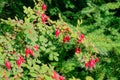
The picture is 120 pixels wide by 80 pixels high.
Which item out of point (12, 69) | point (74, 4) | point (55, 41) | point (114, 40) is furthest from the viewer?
point (74, 4)

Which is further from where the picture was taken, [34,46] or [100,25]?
[100,25]

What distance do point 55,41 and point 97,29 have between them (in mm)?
547

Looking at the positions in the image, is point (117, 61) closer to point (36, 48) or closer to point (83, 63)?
point (83, 63)

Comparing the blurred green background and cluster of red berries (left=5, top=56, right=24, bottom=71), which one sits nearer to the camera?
cluster of red berries (left=5, top=56, right=24, bottom=71)

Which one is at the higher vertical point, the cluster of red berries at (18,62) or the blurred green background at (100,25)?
the blurred green background at (100,25)

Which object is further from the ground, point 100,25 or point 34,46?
point 100,25

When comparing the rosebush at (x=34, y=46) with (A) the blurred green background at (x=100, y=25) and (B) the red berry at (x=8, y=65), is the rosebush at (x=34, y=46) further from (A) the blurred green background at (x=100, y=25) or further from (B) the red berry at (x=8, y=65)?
(A) the blurred green background at (x=100, y=25)

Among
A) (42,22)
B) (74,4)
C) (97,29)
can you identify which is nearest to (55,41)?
(42,22)

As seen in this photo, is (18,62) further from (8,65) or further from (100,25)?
(100,25)

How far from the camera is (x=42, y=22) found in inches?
107


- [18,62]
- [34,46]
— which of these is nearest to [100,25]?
[34,46]

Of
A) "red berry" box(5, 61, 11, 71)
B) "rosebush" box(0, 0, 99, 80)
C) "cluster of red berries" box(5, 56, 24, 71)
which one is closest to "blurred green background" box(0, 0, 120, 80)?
"rosebush" box(0, 0, 99, 80)

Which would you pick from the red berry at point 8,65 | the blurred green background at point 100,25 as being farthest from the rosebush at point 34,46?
the blurred green background at point 100,25

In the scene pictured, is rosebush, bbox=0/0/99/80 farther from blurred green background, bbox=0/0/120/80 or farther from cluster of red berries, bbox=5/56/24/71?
blurred green background, bbox=0/0/120/80
